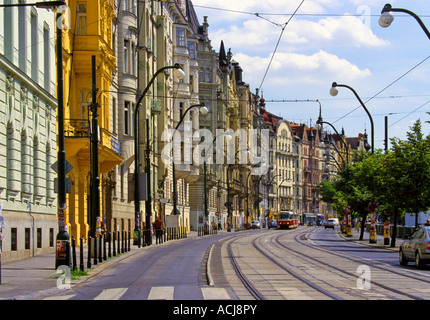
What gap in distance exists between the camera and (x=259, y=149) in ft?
486

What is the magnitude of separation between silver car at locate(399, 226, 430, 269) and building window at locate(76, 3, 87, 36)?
70.5 ft

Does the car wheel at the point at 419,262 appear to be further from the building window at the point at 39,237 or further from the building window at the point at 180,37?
the building window at the point at 180,37

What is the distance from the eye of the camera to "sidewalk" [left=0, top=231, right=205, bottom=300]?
16234 mm

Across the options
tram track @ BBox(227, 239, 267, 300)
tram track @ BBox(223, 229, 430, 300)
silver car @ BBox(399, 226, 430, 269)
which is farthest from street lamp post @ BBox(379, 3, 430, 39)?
tram track @ BBox(227, 239, 267, 300)

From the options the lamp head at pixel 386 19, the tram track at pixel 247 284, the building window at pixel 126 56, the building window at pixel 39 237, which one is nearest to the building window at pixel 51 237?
the building window at pixel 39 237

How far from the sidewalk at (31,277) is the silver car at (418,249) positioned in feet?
33.0

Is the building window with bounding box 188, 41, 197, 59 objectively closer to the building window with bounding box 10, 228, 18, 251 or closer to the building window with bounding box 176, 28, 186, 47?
the building window with bounding box 176, 28, 186, 47

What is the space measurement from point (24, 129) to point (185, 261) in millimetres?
7902

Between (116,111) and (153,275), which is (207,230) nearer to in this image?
(116,111)

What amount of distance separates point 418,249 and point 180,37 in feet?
186

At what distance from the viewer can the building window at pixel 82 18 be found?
40094 mm

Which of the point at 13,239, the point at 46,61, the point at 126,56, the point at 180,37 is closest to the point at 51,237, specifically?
the point at 13,239

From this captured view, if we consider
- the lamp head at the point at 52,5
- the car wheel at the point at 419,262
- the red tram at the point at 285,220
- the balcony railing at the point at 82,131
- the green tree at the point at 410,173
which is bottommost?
the red tram at the point at 285,220

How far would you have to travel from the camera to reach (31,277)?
20016mm
